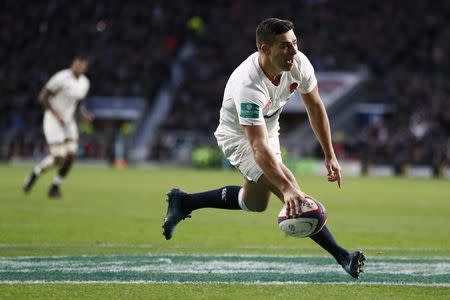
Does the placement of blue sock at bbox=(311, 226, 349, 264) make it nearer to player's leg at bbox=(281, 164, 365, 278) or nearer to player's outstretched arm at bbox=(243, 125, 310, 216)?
player's leg at bbox=(281, 164, 365, 278)

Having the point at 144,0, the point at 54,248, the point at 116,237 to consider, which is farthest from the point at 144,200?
the point at 144,0

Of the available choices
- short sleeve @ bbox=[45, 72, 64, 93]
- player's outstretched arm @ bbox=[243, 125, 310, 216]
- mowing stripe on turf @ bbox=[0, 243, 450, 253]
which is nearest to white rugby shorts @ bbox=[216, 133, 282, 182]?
player's outstretched arm @ bbox=[243, 125, 310, 216]

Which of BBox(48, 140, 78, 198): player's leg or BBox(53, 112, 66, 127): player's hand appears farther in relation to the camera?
BBox(48, 140, 78, 198): player's leg

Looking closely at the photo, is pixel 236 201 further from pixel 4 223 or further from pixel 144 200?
pixel 144 200

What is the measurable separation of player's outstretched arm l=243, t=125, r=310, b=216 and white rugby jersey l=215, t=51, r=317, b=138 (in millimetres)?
91

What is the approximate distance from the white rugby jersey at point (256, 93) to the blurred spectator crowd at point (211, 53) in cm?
2486

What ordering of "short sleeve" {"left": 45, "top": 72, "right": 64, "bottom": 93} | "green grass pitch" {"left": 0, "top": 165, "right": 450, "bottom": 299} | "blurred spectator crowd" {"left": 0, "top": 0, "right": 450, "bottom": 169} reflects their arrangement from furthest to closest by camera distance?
"blurred spectator crowd" {"left": 0, "top": 0, "right": 450, "bottom": 169}, "short sleeve" {"left": 45, "top": 72, "right": 64, "bottom": 93}, "green grass pitch" {"left": 0, "top": 165, "right": 450, "bottom": 299}

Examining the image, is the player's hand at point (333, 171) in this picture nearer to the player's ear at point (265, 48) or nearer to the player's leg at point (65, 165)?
the player's ear at point (265, 48)

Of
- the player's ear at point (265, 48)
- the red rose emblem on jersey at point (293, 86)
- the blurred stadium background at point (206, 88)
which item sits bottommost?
the blurred stadium background at point (206, 88)

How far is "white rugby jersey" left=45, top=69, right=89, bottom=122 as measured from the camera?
58.1ft

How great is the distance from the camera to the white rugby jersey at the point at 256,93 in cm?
707

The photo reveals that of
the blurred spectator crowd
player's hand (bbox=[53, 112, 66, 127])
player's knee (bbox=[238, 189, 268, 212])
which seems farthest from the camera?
the blurred spectator crowd

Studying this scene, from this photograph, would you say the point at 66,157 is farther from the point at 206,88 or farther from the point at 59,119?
the point at 206,88

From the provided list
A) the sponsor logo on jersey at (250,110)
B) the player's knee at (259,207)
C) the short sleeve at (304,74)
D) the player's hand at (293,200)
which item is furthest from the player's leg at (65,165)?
the player's hand at (293,200)
